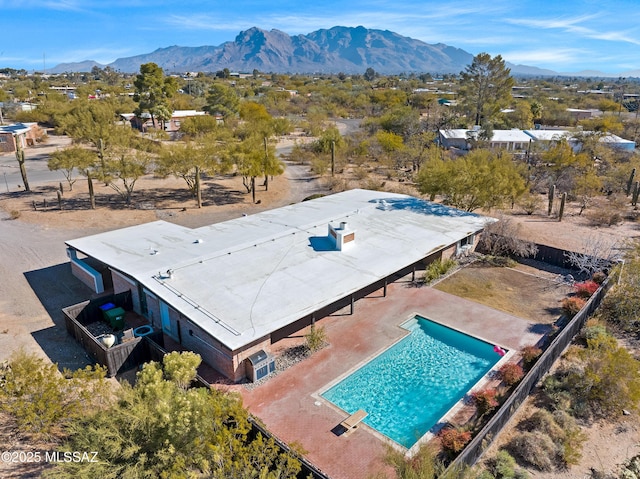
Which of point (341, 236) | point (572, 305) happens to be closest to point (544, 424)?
point (572, 305)

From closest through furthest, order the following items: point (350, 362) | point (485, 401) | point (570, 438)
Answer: point (570, 438), point (485, 401), point (350, 362)

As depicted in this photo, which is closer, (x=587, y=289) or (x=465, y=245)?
(x=587, y=289)

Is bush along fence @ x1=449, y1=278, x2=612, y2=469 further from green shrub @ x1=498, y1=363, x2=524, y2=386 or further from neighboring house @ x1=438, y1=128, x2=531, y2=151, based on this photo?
neighboring house @ x1=438, y1=128, x2=531, y2=151

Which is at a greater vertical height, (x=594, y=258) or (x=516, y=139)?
(x=516, y=139)

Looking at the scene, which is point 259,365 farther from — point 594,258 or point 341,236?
point 594,258

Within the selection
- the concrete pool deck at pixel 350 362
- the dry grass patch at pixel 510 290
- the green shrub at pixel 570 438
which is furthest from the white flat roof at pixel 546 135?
the green shrub at pixel 570 438

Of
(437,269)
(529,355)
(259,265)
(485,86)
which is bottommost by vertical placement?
(529,355)

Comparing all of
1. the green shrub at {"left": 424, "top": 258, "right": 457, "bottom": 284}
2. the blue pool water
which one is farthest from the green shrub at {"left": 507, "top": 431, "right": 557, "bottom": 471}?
the green shrub at {"left": 424, "top": 258, "right": 457, "bottom": 284}
